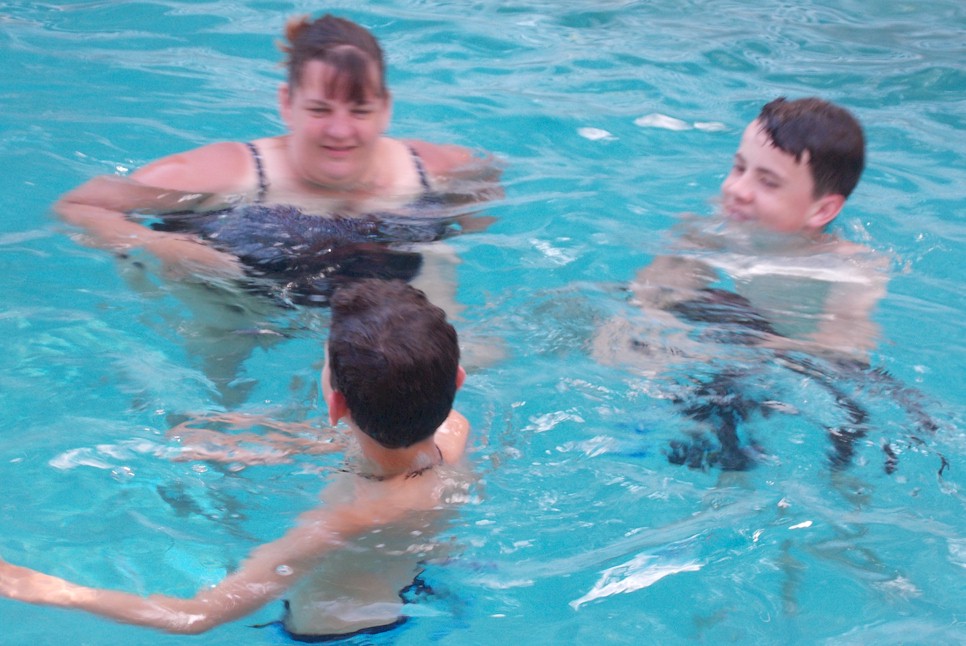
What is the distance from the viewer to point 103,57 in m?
7.27

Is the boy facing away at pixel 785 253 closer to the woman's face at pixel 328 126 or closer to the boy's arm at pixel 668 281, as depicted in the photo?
the boy's arm at pixel 668 281

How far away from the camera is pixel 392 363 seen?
9.39 ft

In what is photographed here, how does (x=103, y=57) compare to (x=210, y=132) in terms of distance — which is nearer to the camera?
(x=210, y=132)

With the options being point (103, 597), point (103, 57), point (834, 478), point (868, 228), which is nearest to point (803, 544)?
point (834, 478)

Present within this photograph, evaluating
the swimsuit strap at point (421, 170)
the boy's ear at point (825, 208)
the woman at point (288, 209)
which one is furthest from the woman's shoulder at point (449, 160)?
the boy's ear at point (825, 208)

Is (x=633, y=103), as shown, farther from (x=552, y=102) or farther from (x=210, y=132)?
(x=210, y=132)

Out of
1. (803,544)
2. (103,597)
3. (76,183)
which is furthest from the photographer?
(76,183)

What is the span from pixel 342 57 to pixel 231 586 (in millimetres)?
2215

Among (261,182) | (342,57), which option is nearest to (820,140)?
(342,57)

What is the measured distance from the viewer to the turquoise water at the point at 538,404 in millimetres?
3107

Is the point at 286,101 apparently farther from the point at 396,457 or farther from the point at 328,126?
the point at 396,457

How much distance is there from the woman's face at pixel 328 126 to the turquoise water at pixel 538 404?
28.9 inches

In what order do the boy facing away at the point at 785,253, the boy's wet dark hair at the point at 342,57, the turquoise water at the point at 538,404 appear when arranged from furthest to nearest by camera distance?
1. the boy facing away at the point at 785,253
2. the boy's wet dark hair at the point at 342,57
3. the turquoise water at the point at 538,404

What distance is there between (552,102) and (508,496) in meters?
4.36
